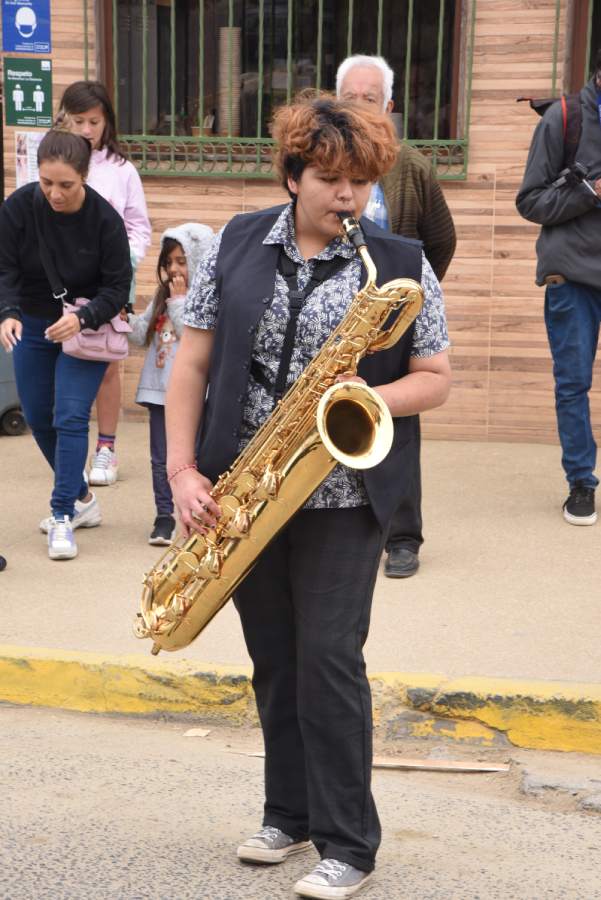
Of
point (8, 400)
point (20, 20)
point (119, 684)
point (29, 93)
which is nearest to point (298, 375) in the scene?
point (119, 684)

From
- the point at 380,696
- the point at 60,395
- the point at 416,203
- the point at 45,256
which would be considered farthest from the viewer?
the point at 60,395

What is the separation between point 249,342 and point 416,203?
2.53 metres

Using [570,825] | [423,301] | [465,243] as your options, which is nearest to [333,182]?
[423,301]

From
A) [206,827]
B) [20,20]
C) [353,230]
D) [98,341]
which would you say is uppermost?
[20,20]

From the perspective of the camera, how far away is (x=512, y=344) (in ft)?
27.0

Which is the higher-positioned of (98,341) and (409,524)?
(98,341)

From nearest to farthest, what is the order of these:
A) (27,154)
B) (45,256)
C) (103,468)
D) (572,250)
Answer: (45,256) → (572,250) → (103,468) → (27,154)

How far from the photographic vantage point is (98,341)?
6184 millimetres

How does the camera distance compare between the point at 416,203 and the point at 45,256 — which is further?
the point at 45,256

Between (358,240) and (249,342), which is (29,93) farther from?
(358,240)

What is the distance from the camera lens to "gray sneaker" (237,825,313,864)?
3721mm

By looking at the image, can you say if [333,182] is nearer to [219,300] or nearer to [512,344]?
[219,300]

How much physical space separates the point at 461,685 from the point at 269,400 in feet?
5.50

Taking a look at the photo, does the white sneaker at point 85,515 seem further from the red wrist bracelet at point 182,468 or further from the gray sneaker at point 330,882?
the gray sneaker at point 330,882
